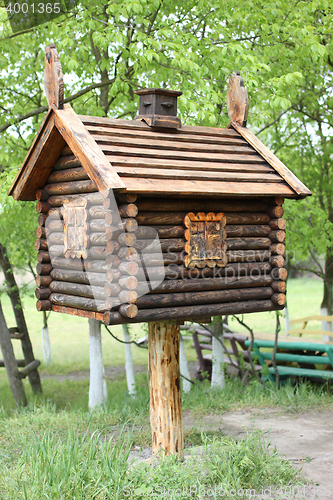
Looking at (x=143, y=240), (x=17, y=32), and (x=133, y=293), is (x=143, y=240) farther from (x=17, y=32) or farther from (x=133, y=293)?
(x=17, y=32)

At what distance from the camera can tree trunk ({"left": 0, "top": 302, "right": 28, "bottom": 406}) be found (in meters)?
8.90

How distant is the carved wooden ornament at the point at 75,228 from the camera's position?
4.24 m

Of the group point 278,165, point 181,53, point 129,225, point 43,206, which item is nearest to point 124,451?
point 43,206

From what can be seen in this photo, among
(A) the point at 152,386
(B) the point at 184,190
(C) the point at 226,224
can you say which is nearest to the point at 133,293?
(B) the point at 184,190

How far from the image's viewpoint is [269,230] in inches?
196

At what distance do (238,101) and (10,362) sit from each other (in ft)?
19.8

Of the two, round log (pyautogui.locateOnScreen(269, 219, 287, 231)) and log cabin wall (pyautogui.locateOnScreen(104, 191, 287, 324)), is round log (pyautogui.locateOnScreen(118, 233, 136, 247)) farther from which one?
round log (pyautogui.locateOnScreen(269, 219, 287, 231))

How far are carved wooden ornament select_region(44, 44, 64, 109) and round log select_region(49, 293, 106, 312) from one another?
1.63m

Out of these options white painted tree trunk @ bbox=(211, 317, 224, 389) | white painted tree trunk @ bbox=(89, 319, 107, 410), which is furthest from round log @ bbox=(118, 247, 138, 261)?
white painted tree trunk @ bbox=(211, 317, 224, 389)

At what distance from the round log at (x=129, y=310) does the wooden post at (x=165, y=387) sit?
109 cm

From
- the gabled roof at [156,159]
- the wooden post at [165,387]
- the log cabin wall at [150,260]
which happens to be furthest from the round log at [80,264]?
the wooden post at [165,387]

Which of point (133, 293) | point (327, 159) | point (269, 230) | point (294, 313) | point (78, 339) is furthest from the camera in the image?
point (294, 313)

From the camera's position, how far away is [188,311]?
4.33 metres

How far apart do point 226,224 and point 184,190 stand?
79 cm
